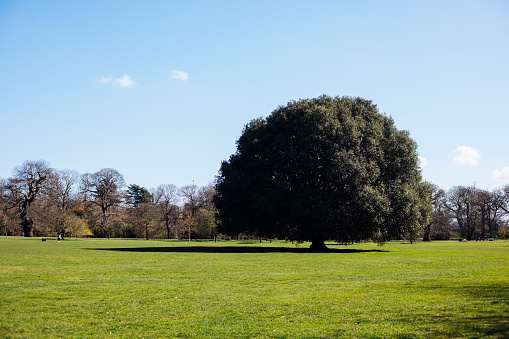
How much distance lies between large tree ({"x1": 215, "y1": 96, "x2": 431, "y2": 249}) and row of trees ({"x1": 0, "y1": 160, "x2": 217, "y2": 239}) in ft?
140

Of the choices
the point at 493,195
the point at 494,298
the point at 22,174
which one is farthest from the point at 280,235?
the point at 493,195

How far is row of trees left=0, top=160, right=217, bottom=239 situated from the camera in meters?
88.6

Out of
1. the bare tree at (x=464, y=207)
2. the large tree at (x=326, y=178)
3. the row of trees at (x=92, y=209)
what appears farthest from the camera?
the bare tree at (x=464, y=207)

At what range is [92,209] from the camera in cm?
10575

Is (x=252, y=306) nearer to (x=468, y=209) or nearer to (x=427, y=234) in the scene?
(x=427, y=234)

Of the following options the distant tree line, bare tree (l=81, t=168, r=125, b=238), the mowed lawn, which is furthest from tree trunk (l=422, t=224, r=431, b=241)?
the mowed lawn

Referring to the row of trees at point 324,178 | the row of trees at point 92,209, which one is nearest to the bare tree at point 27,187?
the row of trees at point 92,209

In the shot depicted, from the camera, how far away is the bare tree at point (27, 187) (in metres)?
92.2

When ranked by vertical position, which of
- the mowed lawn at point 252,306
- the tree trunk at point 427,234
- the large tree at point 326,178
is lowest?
the tree trunk at point 427,234

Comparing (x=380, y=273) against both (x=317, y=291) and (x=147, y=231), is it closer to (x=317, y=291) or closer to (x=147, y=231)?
(x=317, y=291)

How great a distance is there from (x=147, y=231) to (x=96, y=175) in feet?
71.5

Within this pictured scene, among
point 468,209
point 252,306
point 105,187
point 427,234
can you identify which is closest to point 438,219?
point 427,234

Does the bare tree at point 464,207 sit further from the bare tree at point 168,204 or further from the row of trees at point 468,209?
the bare tree at point 168,204

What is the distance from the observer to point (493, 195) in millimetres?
118500
